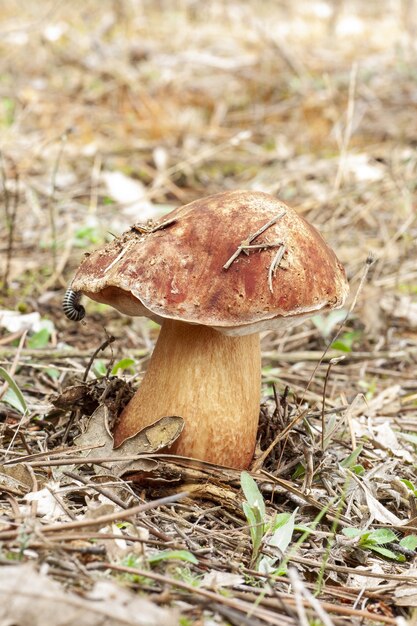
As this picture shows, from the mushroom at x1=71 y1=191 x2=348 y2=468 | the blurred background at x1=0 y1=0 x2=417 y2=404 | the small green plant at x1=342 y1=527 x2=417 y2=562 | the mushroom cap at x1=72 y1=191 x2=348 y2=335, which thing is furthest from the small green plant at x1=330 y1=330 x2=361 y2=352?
the small green plant at x1=342 y1=527 x2=417 y2=562

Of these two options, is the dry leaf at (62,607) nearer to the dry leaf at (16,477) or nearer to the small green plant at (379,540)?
the dry leaf at (16,477)

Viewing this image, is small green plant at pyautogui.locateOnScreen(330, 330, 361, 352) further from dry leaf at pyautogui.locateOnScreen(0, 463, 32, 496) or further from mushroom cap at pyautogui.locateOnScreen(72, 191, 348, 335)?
dry leaf at pyautogui.locateOnScreen(0, 463, 32, 496)

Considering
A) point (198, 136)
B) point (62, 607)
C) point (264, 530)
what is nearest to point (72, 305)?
point (264, 530)

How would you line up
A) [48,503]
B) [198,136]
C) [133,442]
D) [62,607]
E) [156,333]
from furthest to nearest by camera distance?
[198,136] < [156,333] < [133,442] < [48,503] < [62,607]

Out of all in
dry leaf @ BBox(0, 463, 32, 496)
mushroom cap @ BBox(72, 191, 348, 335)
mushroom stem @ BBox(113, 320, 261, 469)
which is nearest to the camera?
mushroom cap @ BBox(72, 191, 348, 335)

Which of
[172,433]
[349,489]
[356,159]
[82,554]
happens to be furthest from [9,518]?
[356,159]

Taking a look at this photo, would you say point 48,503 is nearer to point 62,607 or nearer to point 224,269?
point 62,607

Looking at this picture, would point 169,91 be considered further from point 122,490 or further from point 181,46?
point 122,490
